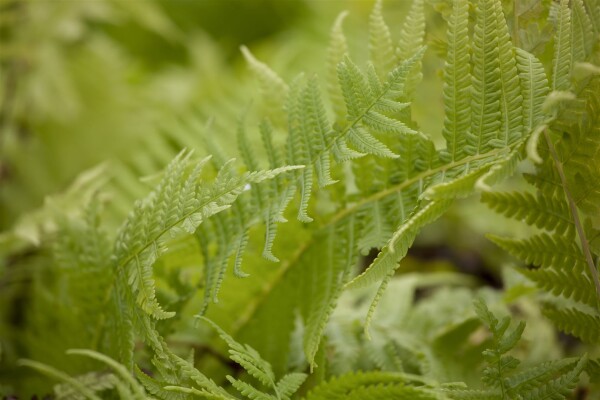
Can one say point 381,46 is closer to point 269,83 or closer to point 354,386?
point 269,83

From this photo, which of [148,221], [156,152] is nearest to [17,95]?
[156,152]

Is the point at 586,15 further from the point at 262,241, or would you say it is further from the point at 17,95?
the point at 17,95

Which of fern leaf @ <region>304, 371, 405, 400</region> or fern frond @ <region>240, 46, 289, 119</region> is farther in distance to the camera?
fern frond @ <region>240, 46, 289, 119</region>

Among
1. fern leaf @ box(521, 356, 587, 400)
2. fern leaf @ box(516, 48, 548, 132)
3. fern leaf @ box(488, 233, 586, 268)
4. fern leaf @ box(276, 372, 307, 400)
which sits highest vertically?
fern leaf @ box(516, 48, 548, 132)

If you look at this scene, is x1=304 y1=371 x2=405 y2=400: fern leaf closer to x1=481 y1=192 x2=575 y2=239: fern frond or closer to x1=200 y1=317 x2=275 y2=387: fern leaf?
x1=200 y1=317 x2=275 y2=387: fern leaf

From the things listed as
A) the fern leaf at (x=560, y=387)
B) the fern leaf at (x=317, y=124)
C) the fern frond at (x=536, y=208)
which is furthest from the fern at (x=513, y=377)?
the fern leaf at (x=317, y=124)

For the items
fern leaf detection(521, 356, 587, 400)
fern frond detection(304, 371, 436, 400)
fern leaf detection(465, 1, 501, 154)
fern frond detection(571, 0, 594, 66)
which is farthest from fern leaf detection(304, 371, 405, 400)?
fern frond detection(571, 0, 594, 66)

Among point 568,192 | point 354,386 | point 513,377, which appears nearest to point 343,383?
point 354,386

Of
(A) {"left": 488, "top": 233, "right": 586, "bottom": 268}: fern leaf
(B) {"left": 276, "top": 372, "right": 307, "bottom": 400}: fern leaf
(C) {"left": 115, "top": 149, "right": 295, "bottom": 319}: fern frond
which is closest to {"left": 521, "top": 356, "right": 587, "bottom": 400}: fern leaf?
(A) {"left": 488, "top": 233, "right": 586, "bottom": 268}: fern leaf

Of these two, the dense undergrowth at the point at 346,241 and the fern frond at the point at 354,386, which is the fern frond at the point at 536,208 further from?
the fern frond at the point at 354,386

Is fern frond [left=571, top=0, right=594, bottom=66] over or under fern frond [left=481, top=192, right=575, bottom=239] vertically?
over
